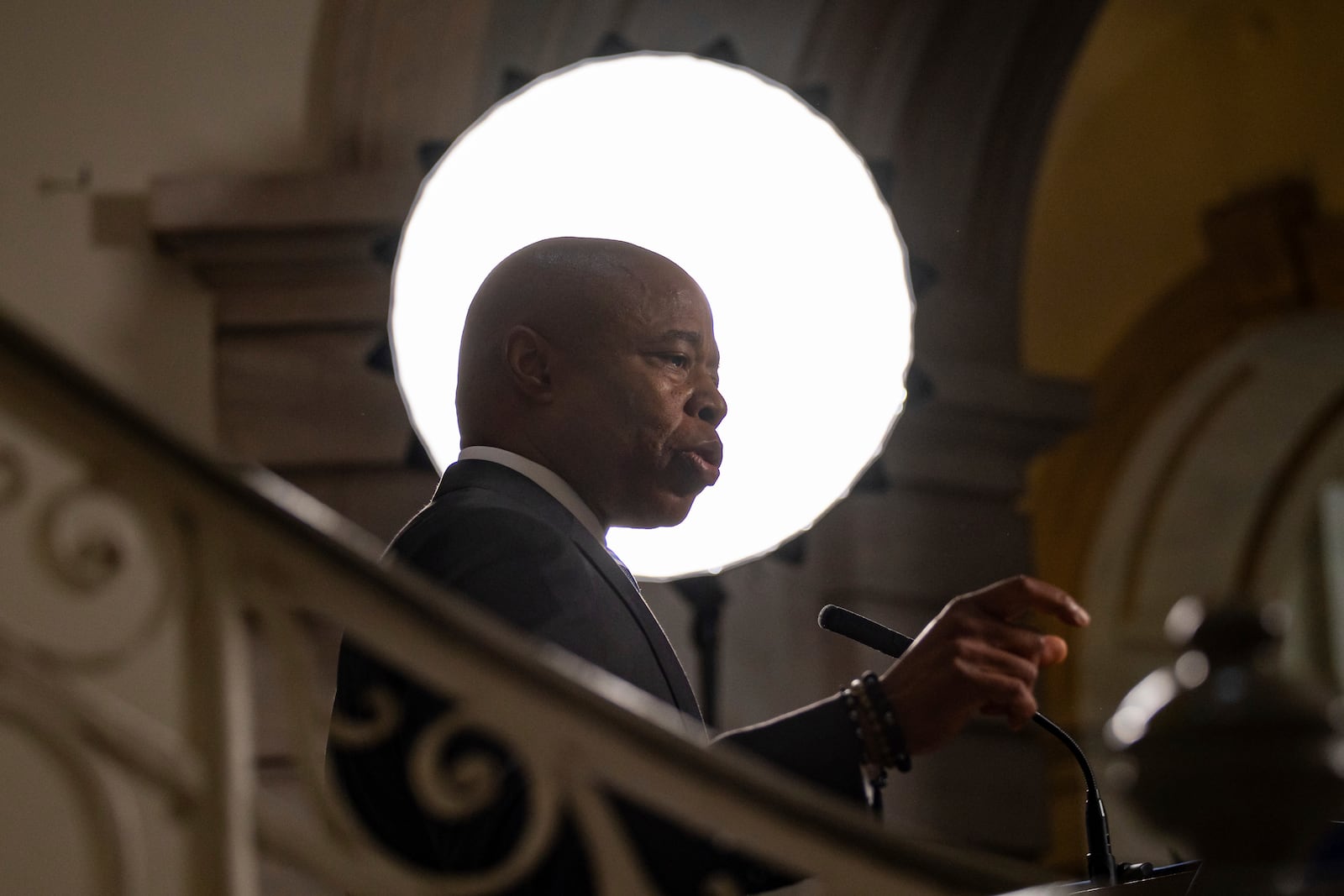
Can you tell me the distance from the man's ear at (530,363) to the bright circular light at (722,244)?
2.01 feet

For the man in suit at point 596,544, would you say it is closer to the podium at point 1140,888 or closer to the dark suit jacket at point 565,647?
the dark suit jacket at point 565,647

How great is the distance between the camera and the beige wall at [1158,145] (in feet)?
20.4

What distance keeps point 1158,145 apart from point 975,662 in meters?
5.79

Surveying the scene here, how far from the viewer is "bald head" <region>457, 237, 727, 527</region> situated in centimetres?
168

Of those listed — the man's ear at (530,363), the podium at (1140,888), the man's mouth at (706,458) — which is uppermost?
the man's ear at (530,363)

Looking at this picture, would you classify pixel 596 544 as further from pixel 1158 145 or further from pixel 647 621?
pixel 1158 145

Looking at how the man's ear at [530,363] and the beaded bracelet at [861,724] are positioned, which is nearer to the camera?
the beaded bracelet at [861,724]

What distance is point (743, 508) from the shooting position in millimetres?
2414

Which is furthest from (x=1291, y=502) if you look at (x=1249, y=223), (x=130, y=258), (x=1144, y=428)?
(x=130, y=258)

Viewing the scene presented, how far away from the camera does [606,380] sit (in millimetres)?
1698

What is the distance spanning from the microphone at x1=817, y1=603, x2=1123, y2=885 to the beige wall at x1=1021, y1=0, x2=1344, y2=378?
502 cm

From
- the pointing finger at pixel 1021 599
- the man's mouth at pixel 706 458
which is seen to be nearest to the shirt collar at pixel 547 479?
the man's mouth at pixel 706 458

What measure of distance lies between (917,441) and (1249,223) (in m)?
3.90

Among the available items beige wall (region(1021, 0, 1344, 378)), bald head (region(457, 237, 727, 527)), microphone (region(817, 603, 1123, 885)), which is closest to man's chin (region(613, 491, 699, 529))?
A: bald head (region(457, 237, 727, 527))
